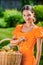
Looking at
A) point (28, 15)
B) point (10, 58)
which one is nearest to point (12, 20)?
point (28, 15)

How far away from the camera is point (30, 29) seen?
3930 millimetres

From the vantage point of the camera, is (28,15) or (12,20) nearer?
(28,15)

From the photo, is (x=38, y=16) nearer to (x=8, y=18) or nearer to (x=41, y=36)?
(x=8, y=18)

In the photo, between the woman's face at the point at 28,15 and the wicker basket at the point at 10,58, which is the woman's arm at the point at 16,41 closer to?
the wicker basket at the point at 10,58

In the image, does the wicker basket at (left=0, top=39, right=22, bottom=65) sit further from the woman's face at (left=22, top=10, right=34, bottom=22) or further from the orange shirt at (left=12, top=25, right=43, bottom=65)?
the woman's face at (left=22, top=10, right=34, bottom=22)

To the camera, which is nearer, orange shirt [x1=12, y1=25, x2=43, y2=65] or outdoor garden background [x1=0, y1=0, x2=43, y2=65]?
orange shirt [x1=12, y1=25, x2=43, y2=65]

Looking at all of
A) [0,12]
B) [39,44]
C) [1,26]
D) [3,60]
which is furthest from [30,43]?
[0,12]

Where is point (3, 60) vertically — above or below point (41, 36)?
below

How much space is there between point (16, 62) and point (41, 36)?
42cm

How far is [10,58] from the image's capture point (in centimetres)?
383

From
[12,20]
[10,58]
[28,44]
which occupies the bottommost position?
[12,20]

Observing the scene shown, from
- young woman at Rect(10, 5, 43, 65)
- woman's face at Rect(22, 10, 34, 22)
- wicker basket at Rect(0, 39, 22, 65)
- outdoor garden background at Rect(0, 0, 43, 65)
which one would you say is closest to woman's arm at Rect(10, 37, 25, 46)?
young woman at Rect(10, 5, 43, 65)

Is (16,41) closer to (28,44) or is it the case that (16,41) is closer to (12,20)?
(28,44)

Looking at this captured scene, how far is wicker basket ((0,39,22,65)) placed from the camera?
3820mm
